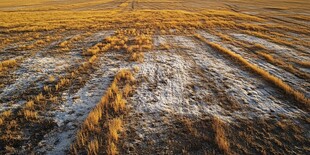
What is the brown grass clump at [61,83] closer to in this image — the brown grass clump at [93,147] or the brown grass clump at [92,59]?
the brown grass clump at [92,59]

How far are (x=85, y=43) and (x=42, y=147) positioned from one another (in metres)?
10.8

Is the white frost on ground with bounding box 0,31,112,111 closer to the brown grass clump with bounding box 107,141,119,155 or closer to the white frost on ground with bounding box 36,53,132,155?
the white frost on ground with bounding box 36,53,132,155

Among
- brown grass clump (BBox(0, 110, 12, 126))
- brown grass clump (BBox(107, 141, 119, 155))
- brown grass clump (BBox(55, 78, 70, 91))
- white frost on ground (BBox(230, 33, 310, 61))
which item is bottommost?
brown grass clump (BBox(107, 141, 119, 155))

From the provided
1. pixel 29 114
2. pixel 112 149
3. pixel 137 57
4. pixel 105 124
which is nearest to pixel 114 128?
pixel 105 124

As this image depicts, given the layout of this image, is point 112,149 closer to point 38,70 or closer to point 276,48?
point 38,70

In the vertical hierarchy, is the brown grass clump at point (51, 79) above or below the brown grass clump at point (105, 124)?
above

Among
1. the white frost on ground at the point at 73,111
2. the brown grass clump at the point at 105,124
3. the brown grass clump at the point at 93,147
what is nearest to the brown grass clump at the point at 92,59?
the white frost on ground at the point at 73,111

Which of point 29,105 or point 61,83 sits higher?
point 61,83

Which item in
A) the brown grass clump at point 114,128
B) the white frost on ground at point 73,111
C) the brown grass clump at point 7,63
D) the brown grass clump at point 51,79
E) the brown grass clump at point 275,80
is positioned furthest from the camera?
the brown grass clump at point 7,63

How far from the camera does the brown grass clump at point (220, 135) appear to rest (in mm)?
4625

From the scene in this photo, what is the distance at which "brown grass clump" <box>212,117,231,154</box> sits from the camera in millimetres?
4625

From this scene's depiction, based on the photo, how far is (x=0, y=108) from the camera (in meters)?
6.24

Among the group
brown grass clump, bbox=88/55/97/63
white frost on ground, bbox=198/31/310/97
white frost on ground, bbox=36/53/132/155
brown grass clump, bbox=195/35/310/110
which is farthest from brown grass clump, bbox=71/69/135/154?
white frost on ground, bbox=198/31/310/97

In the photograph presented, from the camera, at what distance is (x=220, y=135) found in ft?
16.5
